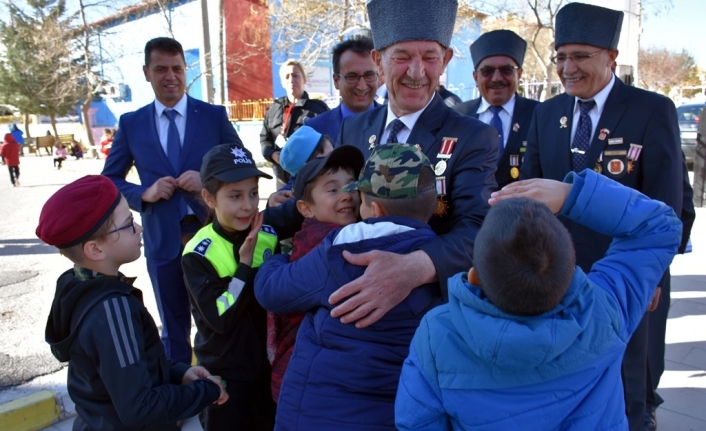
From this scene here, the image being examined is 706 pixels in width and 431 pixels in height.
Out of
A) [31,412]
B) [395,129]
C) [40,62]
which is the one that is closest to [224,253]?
[395,129]

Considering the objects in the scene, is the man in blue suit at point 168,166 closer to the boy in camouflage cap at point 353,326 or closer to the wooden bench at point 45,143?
the boy in camouflage cap at point 353,326

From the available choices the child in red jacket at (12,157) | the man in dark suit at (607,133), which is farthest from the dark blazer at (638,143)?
the child in red jacket at (12,157)

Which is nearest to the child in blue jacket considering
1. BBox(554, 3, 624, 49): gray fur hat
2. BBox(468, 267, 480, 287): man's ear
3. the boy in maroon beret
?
BBox(468, 267, 480, 287): man's ear

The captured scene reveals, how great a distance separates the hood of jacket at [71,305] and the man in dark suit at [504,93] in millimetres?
2630

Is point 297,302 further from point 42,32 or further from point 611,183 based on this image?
point 42,32

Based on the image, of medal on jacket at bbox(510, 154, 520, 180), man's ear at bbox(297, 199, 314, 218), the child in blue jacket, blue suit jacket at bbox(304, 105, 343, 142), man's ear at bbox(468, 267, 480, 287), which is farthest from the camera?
blue suit jacket at bbox(304, 105, 343, 142)

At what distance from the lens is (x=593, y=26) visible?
264 cm

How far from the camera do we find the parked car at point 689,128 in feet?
44.4

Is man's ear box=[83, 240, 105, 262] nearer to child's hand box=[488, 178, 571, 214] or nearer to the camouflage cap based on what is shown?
the camouflage cap

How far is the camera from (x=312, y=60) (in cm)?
1966

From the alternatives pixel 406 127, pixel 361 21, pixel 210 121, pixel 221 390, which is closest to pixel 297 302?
pixel 221 390

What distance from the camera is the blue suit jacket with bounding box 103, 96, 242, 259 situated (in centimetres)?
327

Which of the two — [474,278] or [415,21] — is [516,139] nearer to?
[415,21]

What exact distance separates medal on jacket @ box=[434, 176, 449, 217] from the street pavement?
1271 mm
